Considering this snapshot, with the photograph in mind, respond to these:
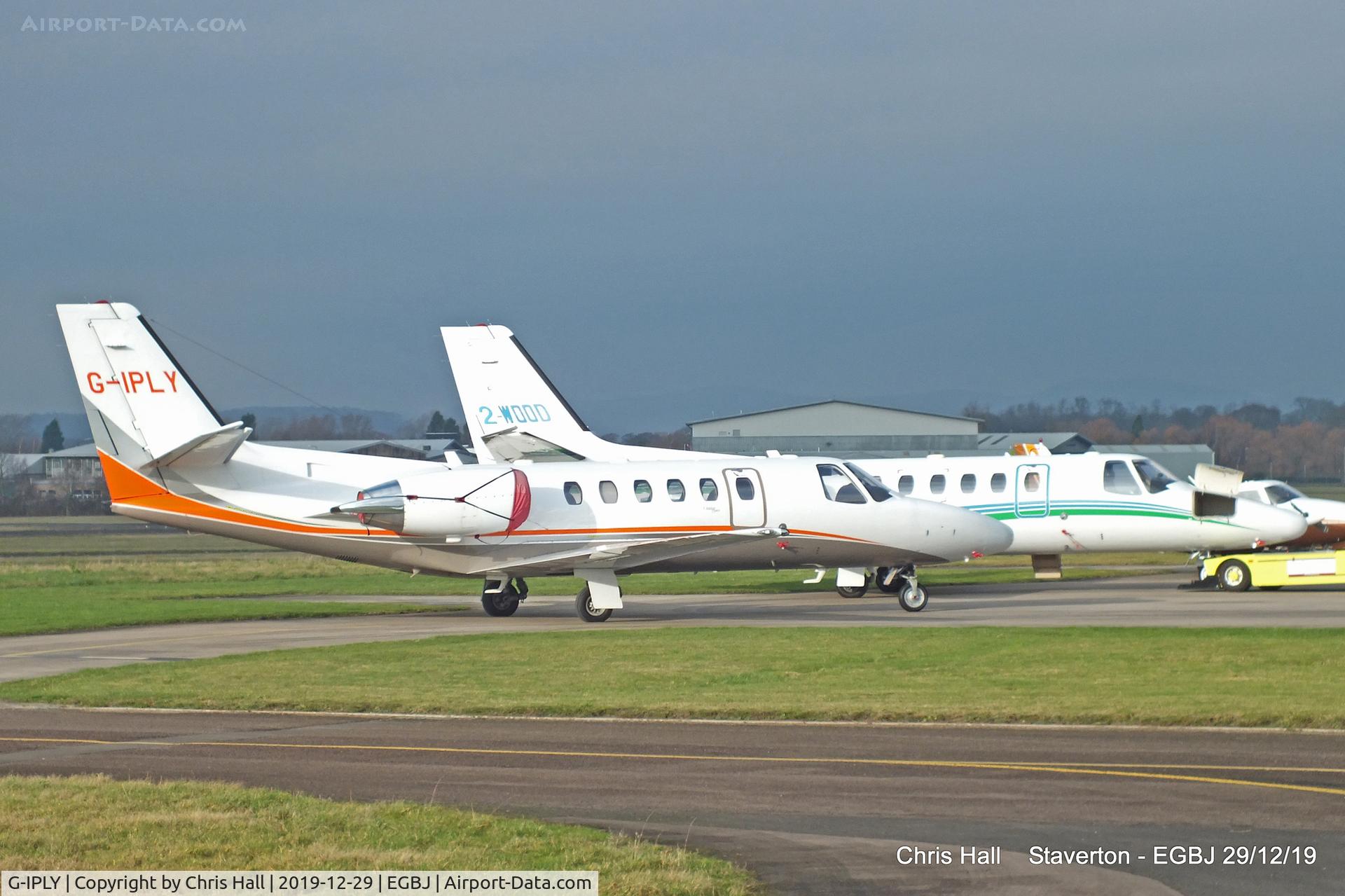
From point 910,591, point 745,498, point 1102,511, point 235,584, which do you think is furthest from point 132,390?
point 1102,511

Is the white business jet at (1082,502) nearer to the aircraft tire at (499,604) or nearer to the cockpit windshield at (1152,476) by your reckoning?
the cockpit windshield at (1152,476)

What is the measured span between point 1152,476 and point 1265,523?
8.87 feet

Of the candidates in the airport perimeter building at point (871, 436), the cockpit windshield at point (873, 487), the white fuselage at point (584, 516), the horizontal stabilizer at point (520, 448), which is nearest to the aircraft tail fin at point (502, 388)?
the horizontal stabilizer at point (520, 448)

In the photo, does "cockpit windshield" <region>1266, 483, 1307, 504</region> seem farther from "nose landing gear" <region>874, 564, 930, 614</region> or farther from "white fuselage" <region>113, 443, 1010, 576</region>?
"white fuselage" <region>113, 443, 1010, 576</region>

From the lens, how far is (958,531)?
30547 mm

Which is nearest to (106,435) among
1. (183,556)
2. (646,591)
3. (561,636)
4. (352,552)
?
(352,552)

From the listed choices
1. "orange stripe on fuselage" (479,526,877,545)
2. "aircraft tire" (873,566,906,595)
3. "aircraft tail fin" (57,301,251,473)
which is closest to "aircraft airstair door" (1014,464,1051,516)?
"aircraft tire" (873,566,906,595)

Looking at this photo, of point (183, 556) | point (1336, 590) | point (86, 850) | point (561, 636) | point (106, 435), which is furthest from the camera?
point (183, 556)

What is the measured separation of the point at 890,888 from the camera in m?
8.92

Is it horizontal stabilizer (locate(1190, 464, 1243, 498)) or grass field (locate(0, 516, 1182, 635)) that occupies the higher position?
horizontal stabilizer (locate(1190, 464, 1243, 498))

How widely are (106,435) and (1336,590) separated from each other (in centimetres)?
2617

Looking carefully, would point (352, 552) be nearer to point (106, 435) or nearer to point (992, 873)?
point (106, 435)

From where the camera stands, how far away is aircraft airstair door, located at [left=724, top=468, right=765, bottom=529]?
1159 inches

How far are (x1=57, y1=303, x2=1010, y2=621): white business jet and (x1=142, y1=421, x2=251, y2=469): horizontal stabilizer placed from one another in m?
0.05
